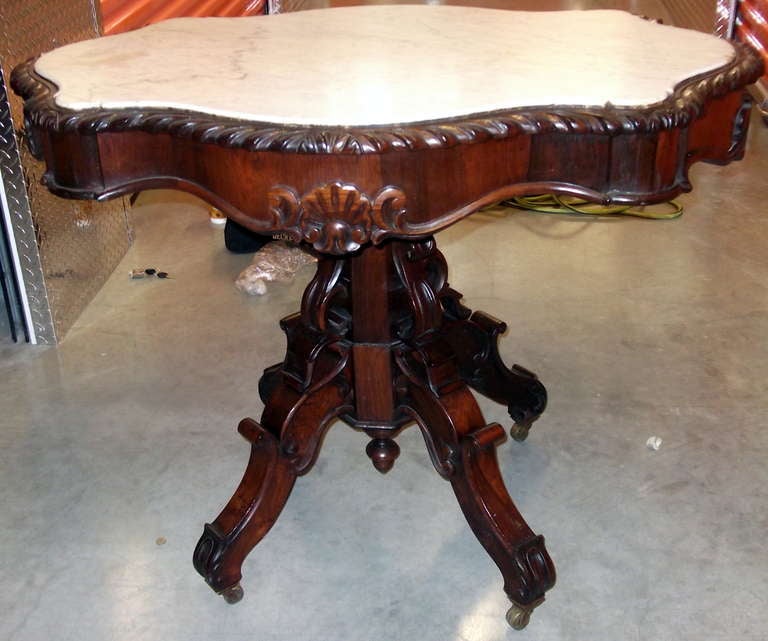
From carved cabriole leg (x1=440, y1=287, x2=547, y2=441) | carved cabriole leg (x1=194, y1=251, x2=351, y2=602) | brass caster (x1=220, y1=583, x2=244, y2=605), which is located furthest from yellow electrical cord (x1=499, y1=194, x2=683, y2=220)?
brass caster (x1=220, y1=583, x2=244, y2=605)

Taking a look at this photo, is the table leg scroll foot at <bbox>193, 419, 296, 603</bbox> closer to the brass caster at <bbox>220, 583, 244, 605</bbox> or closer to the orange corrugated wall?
the brass caster at <bbox>220, 583, 244, 605</bbox>

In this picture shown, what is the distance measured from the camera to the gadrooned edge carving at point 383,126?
1.08 meters

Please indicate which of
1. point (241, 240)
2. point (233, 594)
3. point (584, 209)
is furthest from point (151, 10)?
point (233, 594)

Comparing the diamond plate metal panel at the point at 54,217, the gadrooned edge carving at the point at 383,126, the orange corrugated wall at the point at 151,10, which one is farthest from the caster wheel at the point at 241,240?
the gadrooned edge carving at the point at 383,126

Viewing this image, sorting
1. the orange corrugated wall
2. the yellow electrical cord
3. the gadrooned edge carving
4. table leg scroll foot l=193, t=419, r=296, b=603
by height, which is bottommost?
the yellow electrical cord

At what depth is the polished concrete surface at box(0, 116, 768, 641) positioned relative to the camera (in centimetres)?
153

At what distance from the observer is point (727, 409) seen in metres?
2.02

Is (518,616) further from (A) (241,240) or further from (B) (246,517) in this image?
(A) (241,240)

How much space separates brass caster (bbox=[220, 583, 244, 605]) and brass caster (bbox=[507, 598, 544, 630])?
1.43 ft

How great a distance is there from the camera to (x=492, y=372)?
6.19 feet

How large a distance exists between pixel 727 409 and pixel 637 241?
955mm

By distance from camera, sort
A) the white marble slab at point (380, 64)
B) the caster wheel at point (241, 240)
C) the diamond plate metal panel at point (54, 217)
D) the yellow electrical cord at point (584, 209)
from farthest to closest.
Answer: the yellow electrical cord at point (584, 209), the caster wheel at point (241, 240), the diamond plate metal panel at point (54, 217), the white marble slab at point (380, 64)

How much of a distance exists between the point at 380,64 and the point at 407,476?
32.4 inches

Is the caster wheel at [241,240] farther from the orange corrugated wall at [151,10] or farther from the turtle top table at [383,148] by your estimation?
the turtle top table at [383,148]
